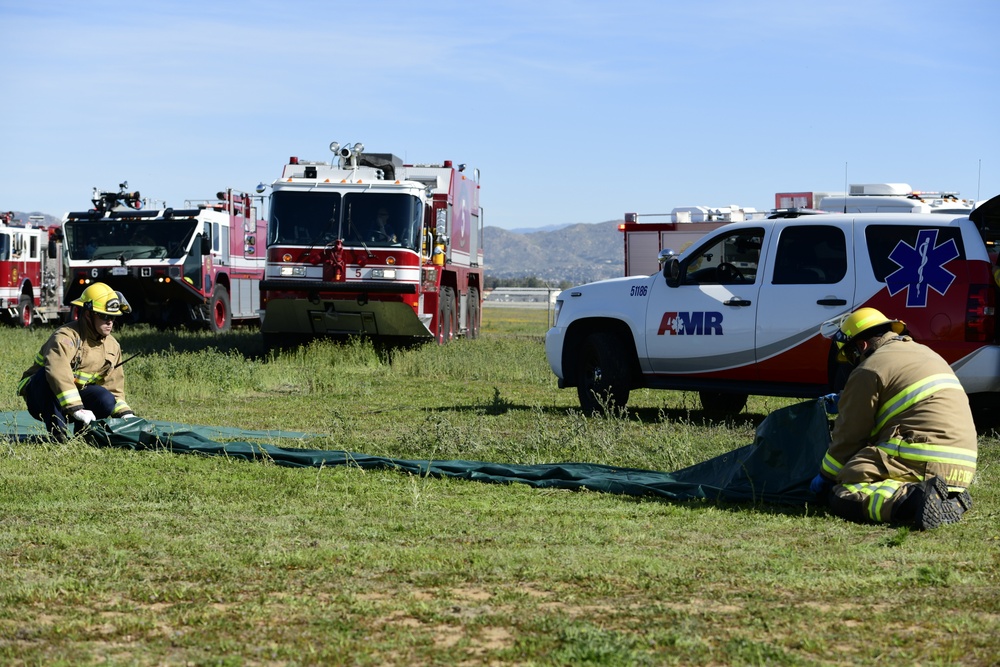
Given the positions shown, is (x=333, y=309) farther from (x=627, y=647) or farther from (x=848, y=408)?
(x=627, y=647)

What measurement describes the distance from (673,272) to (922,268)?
2334 millimetres

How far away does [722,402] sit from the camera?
14094 mm

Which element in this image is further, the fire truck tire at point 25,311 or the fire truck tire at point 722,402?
the fire truck tire at point 25,311

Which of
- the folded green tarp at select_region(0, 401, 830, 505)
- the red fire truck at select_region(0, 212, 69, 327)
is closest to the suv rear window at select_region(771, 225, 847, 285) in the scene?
the folded green tarp at select_region(0, 401, 830, 505)

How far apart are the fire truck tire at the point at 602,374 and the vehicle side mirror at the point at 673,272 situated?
0.87 metres

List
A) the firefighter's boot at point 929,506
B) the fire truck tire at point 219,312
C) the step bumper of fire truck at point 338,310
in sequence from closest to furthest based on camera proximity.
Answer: the firefighter's boot at point 929,506 < the step bumper of fire truck at point 338,310 < the fire truck tire at point 219,312

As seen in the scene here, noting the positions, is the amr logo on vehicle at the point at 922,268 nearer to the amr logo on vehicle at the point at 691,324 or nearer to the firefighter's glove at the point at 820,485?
the amr logo on vehicle at the point at 691,324

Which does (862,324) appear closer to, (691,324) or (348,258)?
(691,324)

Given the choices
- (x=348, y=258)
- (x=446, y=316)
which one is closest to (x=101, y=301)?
(x=348, y=258)

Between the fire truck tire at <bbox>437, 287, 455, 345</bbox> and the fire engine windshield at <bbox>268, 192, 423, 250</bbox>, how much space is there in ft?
7.19

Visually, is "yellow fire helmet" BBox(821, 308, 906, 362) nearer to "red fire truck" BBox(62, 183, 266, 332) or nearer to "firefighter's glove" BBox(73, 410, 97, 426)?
"firefighter's glove" BBox(73, 410, 97, 426)

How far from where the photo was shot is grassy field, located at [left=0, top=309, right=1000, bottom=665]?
4.80 m

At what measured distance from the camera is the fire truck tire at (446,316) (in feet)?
73.7

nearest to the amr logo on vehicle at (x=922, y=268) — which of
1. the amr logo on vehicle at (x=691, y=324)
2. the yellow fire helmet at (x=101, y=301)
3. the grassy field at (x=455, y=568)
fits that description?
the grassy field at (x=455, y=568)
